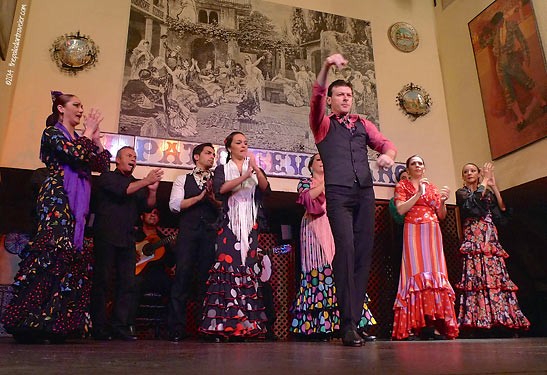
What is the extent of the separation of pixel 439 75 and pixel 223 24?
10.5 feet

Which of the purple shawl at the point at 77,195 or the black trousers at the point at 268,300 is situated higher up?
the purple shawl at the point at 77,195

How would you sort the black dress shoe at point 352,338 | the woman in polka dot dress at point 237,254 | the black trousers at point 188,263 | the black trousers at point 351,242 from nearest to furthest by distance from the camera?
1. the black dress shoe at point 352,338
2. the black trousers at point 351,242
3. the woman in polka dot dress at point 237,254
4. the black trousers at point 188,263

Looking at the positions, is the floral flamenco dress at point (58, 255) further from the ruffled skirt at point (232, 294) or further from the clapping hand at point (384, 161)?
the clapping hand at point (384, 161)

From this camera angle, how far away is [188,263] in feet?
11.4

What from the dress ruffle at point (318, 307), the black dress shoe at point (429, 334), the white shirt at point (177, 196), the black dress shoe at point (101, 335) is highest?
the white shirt at point (177, 196)

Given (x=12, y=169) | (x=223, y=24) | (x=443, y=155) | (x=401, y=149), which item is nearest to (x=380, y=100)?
(x=401, y=149)

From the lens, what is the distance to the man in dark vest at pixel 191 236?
339 cm

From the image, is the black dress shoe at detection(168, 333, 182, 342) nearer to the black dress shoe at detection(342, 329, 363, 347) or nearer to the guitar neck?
the guitar neck

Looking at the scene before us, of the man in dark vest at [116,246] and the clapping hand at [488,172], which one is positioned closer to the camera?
the man in dark vest at [116,246]

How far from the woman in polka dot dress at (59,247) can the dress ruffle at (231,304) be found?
790 millimetres

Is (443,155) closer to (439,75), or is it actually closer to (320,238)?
(439,75)

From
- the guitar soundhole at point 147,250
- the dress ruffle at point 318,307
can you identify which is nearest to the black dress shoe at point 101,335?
the guitar soundhole at point 147,250

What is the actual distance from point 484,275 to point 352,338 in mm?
2610

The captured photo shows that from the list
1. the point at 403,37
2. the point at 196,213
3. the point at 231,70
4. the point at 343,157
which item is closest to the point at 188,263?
the point at 196,213
